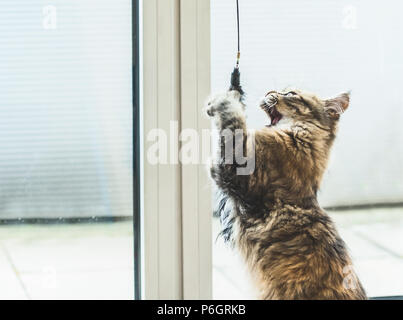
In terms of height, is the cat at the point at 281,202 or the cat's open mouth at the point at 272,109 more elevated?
the cat's open mouth at the point at 272,109

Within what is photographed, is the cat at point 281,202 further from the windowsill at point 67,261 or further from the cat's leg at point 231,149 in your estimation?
the windowsill at point 67,261

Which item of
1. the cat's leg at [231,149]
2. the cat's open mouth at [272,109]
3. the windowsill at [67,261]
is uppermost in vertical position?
the cat's open mouth at [272,109]

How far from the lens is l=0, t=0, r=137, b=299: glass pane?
4.84 ft

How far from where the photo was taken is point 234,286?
157cm

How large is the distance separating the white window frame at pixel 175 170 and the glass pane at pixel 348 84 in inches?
2.0

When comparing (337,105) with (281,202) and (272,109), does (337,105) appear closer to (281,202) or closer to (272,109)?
(272,109)

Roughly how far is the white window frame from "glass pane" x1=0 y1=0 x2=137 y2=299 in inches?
2.7

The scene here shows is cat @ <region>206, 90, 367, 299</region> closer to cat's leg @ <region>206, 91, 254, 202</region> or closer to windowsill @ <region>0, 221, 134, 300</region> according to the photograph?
cat's leg @ <region>206, 91, 254, 202</region>

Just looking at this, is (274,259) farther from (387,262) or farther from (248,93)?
(248,93)

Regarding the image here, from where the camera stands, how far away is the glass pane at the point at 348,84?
1.53m

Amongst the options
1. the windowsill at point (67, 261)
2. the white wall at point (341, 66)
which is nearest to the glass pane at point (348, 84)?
the white wall at point (341, 66)

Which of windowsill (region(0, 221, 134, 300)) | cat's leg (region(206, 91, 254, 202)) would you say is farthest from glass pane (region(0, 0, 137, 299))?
cat's leg (region(206, 91, 254, 202))

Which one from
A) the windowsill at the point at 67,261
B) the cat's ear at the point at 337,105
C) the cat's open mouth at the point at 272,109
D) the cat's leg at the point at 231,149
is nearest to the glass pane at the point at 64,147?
the windowsill at the point at 67,261

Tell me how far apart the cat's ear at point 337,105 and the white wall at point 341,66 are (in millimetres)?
18
